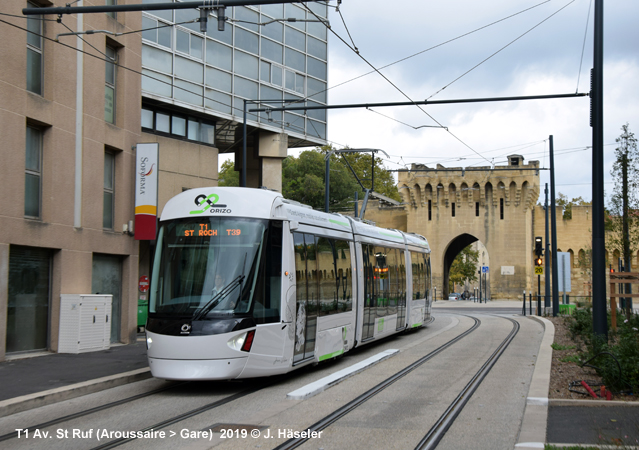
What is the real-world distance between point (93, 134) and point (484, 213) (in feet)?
160

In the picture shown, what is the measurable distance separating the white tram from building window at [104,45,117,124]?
24.6 feet

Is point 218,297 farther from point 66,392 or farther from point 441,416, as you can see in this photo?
point 441,416

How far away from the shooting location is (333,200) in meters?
63.6

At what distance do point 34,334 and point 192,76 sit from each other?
1259 cm

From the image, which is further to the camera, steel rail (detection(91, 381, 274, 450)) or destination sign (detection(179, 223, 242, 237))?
destination sign (detection(179, 223, 242, 237))

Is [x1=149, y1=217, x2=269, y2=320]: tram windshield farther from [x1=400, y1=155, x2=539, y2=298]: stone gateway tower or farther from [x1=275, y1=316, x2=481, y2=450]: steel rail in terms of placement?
[x1=400, y1=155, x2=539, y2=298]: stone gateway tower

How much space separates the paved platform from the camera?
7500 millimetres

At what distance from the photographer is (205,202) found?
1118cm

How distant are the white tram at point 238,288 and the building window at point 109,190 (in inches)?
269

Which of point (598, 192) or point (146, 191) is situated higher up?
point (146, 191)

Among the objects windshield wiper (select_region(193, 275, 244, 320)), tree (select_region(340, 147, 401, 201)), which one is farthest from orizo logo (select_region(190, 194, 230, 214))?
tree (select_region(340, 147, 401, 201))

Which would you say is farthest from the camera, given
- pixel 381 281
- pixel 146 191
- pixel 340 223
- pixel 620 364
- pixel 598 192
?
pixel 146 191

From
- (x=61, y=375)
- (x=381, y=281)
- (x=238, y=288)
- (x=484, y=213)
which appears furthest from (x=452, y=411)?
(x=484, y=213)

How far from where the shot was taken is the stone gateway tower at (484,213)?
59.8 meters
